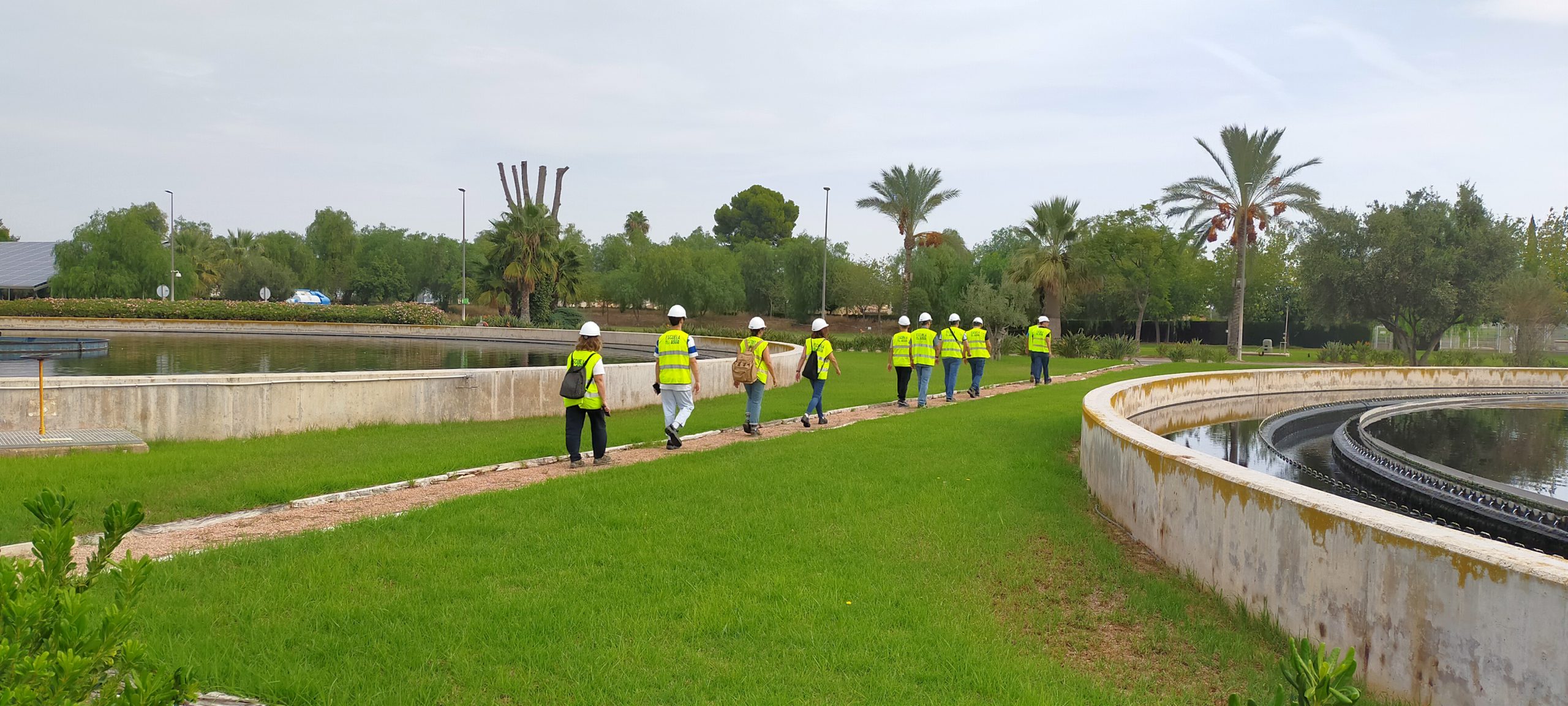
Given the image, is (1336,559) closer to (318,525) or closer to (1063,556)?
(1063,556)

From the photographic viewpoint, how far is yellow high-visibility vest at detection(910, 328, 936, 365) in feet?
52.5

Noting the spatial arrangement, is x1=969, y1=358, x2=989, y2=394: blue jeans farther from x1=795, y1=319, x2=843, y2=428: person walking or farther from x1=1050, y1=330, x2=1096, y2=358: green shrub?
x1=1050, y1=330, x2=1096, y2=358: green shrub

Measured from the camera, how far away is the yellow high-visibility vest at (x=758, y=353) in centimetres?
1227

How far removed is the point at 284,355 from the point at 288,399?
20064mm

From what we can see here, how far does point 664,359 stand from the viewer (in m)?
10.9

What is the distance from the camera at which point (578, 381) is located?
31.0 ft

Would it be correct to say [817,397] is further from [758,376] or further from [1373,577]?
[1373,577]

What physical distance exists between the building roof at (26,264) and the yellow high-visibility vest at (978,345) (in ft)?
243

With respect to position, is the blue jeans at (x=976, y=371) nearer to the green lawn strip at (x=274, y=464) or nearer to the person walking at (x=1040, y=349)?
the person walking at (x=1040, y=349)

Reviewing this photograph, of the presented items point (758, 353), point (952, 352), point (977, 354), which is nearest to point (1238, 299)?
point (977, 354)

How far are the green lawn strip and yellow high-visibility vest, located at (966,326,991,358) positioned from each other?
5.40m

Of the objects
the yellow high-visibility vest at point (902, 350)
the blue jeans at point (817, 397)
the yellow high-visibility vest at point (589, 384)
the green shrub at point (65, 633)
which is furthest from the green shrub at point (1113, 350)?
the green shrub at point (65, 633)

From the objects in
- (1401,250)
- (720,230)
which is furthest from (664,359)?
(720,230)

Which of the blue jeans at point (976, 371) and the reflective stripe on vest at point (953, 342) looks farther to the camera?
the blue jeans at point (976, 371)
